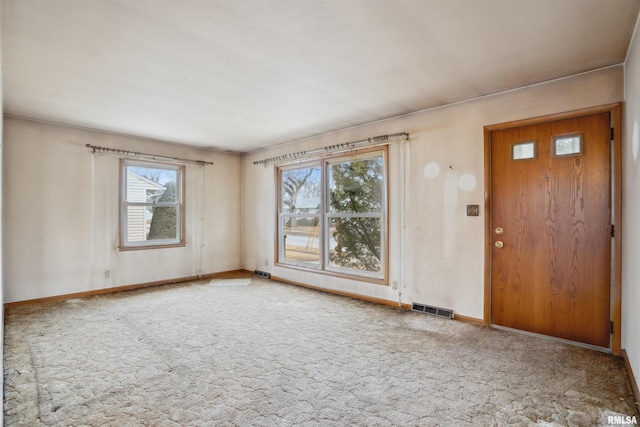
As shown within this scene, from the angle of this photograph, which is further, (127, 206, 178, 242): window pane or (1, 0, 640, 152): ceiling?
(127, 206, 178, 242): window pane

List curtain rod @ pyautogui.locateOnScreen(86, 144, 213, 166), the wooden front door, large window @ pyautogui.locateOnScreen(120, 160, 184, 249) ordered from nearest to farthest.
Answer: the wooden front door
curtain rod @ pyautogui.locateOnScreen(86, 144, 213, 166)
large window @ pyautogui.locateOnScreen(120, 160, 184, 249)

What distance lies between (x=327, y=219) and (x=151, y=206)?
2.95 meters

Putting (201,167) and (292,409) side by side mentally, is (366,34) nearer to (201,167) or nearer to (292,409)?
(292,409)

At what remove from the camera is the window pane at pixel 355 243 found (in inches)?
174

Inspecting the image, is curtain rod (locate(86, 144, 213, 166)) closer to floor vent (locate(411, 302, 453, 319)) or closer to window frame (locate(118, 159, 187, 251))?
window frame (locate(118, 159, 187, 251))

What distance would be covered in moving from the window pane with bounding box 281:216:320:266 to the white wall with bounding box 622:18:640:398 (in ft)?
11.8

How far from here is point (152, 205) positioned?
5.27m

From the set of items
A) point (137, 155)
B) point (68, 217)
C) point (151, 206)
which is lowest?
point (68, 217)

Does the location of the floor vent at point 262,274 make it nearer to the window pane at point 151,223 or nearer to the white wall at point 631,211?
the window pane at point 151,223

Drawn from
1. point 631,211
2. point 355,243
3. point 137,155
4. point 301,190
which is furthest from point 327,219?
point 631,211

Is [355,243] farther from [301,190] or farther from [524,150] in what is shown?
[524,150]

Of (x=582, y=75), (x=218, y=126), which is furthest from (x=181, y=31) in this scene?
(x=582, y=75)

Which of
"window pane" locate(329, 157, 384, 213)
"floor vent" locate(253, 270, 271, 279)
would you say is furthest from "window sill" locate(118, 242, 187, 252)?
"window pane" locate(329, 157, 384, 213)

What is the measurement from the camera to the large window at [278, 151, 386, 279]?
4402mm
